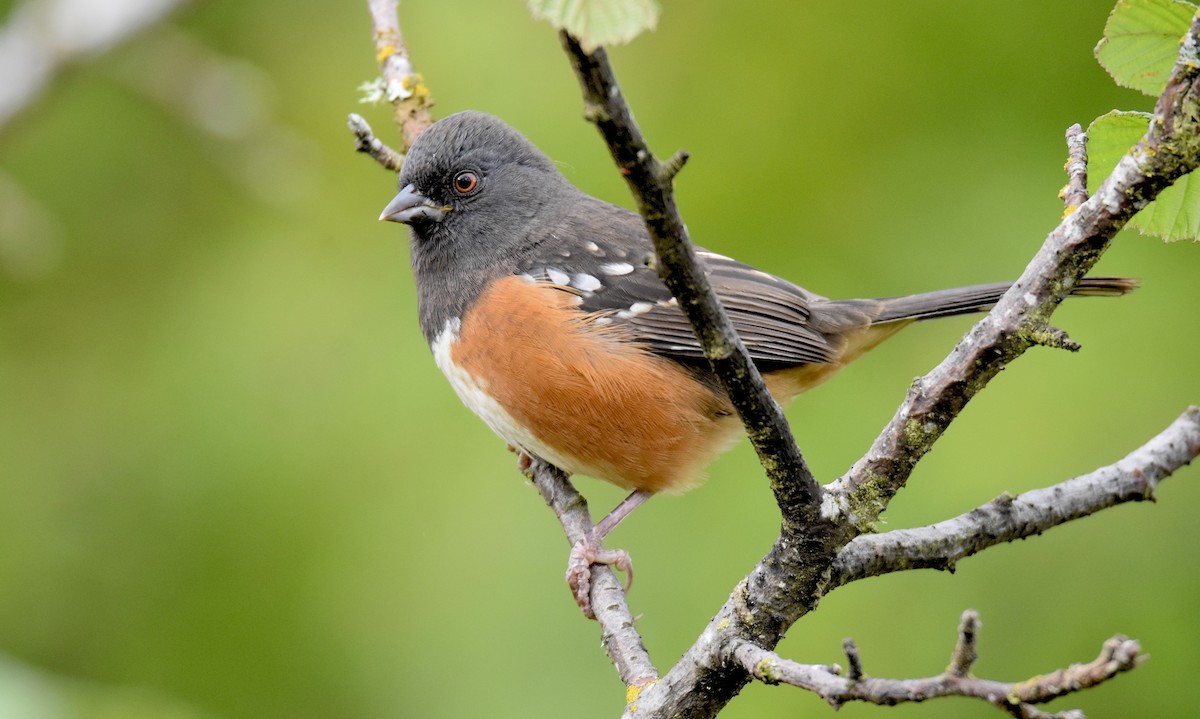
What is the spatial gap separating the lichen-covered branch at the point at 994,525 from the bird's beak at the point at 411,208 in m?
2.03

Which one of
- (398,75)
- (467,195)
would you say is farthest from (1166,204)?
Answer: (398,75)

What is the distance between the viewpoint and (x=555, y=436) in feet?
10.4

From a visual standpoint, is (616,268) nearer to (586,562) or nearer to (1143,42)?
(586,562)

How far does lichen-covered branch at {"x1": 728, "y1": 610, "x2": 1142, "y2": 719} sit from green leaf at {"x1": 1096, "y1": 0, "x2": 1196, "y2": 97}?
2.73ft

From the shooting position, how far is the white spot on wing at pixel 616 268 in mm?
3410

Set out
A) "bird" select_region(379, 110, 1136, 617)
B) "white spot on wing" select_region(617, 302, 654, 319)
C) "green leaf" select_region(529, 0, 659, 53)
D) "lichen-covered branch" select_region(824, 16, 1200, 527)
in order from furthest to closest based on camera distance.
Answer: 1. "white spot on wing" select_region(617, 302, 654, 319)
2. "bird" select_region(379, 110, 1136, 617)
3. "lichen-covered branch" select_region(824, 16, 1200, 527)
4. "green leaf" select_region(529, 0, 659, 53)

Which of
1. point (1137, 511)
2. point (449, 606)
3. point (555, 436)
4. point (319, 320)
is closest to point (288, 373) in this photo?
point (319, 320)

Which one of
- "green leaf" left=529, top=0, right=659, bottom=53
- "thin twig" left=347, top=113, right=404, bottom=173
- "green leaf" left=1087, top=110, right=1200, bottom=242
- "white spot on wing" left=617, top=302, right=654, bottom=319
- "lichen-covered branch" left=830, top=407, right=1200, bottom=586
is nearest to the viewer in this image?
"green leaf" left=529, top=0, right=659, bottom=53

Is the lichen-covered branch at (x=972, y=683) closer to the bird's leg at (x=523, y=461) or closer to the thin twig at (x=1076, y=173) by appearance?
the thin twig at (x=1076, y=173)

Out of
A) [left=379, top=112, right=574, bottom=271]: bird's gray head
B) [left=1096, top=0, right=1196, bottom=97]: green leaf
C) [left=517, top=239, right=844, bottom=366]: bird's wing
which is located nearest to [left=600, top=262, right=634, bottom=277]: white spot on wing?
[left=517, top=239, right=844, bottom=366]: bird's wing

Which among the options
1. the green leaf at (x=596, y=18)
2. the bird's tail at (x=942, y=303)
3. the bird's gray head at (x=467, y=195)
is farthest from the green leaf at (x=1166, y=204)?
the bird's gray head at (x=467, y=195)

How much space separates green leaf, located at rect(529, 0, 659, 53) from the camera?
3.57 feet

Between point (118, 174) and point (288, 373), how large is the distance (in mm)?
1481

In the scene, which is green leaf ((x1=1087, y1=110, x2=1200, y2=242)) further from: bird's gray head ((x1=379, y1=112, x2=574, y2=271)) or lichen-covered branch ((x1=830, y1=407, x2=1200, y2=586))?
bird's gray head ((x1=379, y1=112, x2=574, y2=271))
